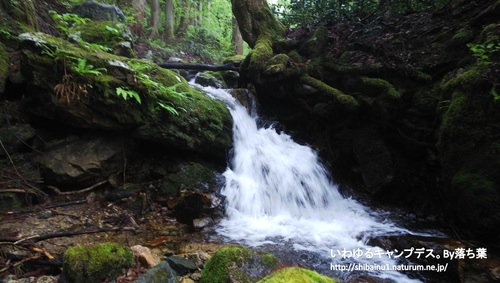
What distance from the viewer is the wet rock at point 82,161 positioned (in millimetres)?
4879

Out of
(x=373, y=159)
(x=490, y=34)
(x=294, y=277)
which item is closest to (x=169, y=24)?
(x=373, y=159)

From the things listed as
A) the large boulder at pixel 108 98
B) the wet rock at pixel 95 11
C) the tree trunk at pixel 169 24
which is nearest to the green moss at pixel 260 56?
the large boulder at pixel 108 98

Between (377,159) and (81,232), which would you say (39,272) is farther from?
(377,159)

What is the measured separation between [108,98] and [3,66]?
2093 millimetres

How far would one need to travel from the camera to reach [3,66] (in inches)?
204

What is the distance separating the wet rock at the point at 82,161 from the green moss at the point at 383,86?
574 centimetres

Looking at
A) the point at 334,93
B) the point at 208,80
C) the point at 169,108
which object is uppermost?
the point at 208,80

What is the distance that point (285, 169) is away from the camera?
706 centimetres

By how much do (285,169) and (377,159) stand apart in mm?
2187

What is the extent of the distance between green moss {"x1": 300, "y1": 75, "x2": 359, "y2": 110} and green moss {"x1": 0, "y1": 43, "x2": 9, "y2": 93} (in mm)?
6399

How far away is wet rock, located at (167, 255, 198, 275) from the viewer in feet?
10.4

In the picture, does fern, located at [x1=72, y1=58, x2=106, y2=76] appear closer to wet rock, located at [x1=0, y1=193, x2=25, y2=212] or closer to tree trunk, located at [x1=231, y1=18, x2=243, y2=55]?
wet rock, located at [x1=0, y1=193, x2=25, y2=212]

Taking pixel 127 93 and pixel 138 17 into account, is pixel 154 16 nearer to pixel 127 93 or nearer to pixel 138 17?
pixel 138 17

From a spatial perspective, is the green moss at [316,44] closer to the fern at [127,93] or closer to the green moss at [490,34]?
the green moss at [490,34]
